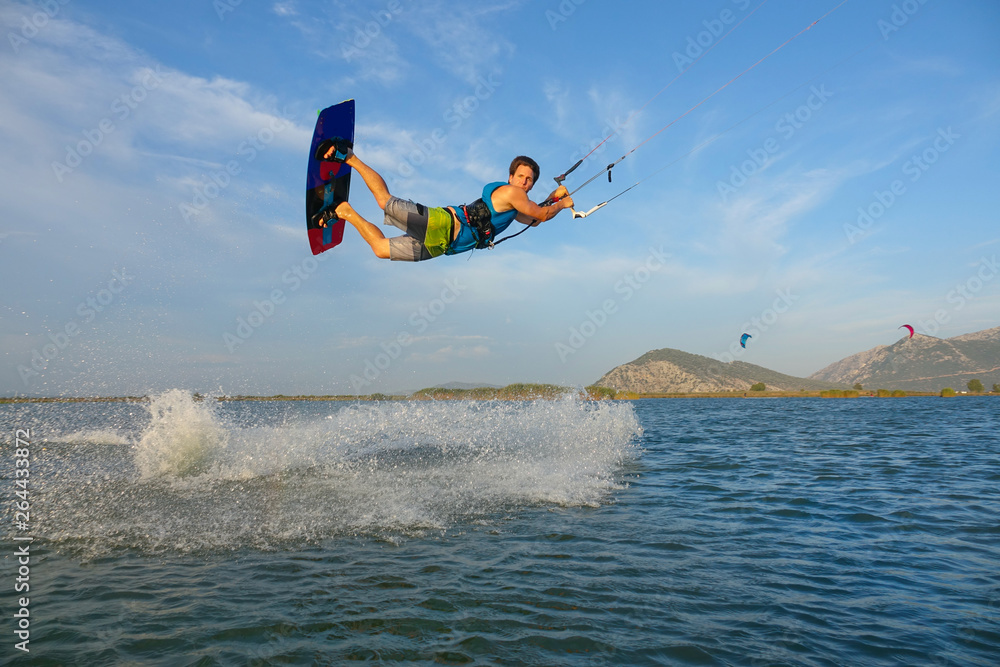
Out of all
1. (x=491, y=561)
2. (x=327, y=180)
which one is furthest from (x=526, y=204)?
(x=491, y=561)

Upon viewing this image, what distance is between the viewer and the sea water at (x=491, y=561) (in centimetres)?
396

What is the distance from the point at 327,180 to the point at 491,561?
5.60 metres

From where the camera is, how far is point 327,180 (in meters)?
7.43

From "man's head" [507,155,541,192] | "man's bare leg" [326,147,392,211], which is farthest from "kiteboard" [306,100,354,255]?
"man's head" [507,155,541,192]

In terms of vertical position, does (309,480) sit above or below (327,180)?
below

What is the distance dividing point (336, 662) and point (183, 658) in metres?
1.14

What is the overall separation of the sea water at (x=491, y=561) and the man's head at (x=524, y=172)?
4.59 m

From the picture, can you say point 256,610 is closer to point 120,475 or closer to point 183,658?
point 183,658

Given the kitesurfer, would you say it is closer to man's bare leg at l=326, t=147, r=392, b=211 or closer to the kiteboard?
man's bare leg at l=326, t=147, r=392, b=211

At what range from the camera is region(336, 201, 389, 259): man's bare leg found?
634 cm

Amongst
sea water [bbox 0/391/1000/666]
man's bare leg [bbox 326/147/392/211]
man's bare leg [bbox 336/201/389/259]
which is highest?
man's bare leg [bbox 326/147/392/211]
